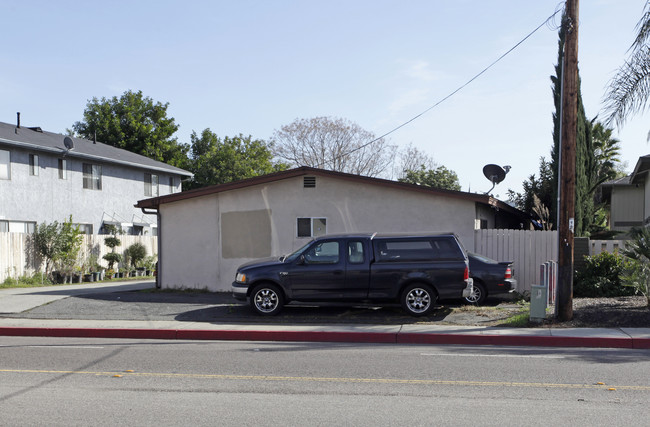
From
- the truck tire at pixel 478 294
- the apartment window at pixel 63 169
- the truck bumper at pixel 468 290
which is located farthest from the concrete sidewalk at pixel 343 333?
the apartment window at pixel 63 169

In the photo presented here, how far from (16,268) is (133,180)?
36.1 ft

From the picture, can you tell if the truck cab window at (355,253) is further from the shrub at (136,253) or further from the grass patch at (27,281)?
the shrub at (136,253)

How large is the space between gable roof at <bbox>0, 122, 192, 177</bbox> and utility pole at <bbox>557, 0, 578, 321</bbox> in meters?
21.5

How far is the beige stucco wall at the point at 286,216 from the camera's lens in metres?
17.8

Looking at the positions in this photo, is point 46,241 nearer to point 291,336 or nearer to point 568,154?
point 291,336

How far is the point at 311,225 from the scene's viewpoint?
724 inches

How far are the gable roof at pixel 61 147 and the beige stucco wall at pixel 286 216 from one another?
10.7 m

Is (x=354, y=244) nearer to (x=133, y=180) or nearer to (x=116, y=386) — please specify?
(x=116, y=386)

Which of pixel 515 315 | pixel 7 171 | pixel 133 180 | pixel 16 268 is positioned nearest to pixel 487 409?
pixel 515 315

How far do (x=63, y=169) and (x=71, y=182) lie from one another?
769 millimetres

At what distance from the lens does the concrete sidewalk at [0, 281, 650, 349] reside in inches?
432

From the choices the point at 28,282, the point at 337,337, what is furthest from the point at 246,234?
the point at 28,282

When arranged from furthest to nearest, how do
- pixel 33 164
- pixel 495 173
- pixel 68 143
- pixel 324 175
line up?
pixel 68 143
pixel 33 164
pixel 495 173
pixel 324 175

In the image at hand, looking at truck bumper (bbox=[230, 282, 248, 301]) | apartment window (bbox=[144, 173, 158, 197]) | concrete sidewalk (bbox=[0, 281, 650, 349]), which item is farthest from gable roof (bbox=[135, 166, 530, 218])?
apartment window (bbox=[144, 173, 158, 197])
